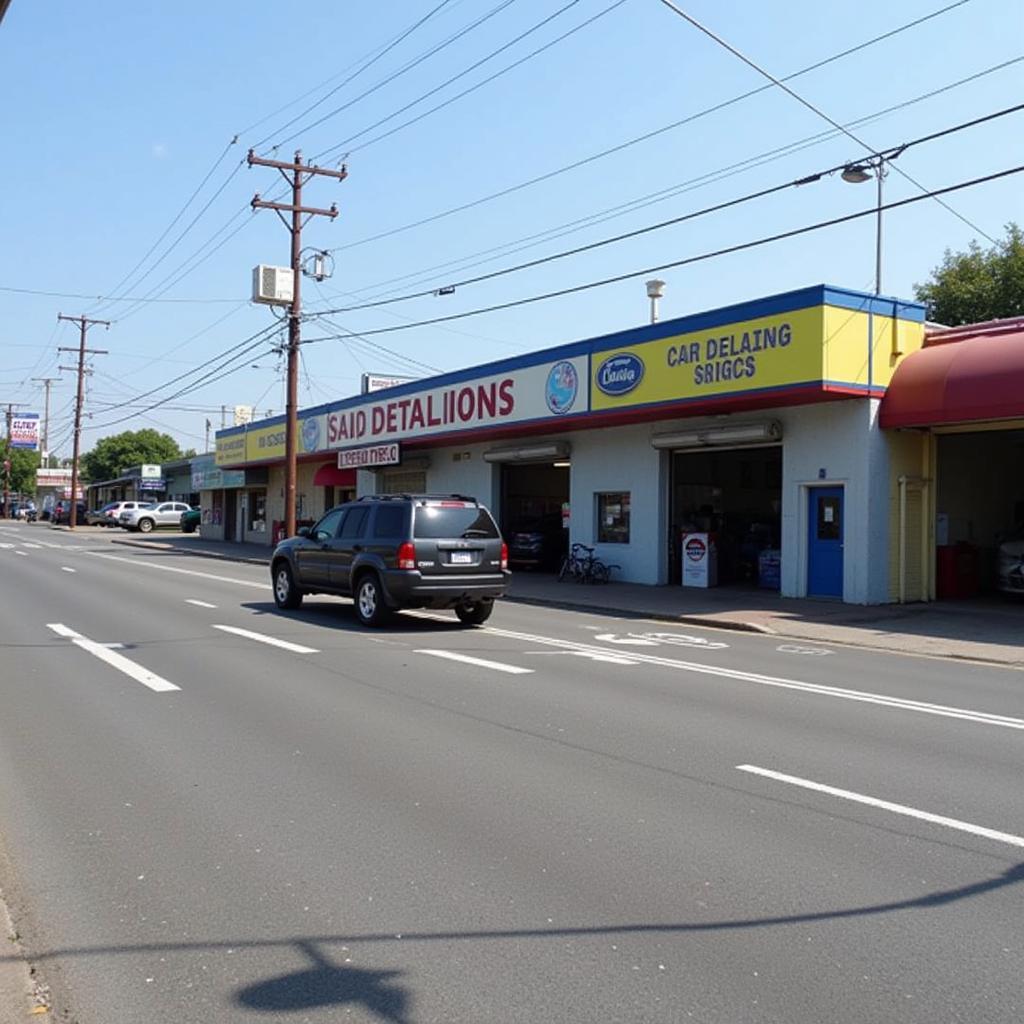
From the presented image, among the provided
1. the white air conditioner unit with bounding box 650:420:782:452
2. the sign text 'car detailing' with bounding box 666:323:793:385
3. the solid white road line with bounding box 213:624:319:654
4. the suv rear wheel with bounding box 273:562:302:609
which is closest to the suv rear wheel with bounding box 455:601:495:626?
the suv rear wheel with bounding box 273:562:302:609

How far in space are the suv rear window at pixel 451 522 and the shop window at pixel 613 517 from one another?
29.1ft

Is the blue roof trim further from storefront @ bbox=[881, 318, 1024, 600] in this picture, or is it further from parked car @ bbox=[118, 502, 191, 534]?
parked car @ bbox=[118, 502, 191, 534]

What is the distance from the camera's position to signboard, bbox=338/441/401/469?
31.1 meters

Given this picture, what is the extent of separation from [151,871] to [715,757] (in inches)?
154

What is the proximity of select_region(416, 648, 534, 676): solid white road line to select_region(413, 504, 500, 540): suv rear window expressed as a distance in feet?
8.12

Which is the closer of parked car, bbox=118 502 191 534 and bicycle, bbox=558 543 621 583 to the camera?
bicycle, bbox=558 543 621 583

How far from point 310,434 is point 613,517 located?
57.3ft

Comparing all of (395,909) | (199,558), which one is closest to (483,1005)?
(395,909)

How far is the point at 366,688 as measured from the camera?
32.0ft

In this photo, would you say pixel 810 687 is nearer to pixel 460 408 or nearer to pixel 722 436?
pixel 722 436

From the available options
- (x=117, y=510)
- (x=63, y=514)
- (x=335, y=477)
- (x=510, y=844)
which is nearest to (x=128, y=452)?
(x=63, y=514)

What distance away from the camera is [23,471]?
368ft

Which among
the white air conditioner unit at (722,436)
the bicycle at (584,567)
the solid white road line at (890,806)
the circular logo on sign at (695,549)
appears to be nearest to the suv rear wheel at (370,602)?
the solid white road line at (890,806)

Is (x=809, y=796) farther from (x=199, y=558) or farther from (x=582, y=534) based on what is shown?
(x=199, y=558)
